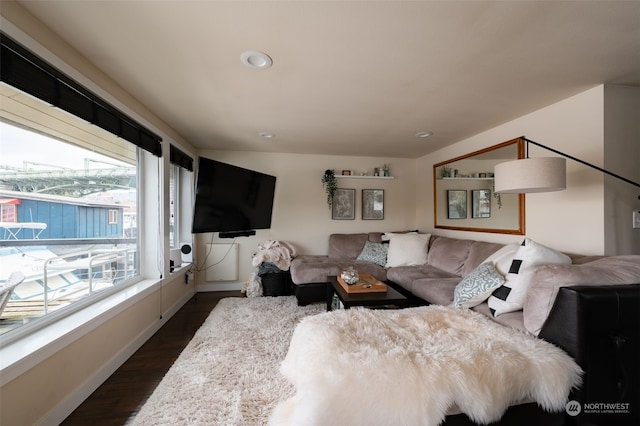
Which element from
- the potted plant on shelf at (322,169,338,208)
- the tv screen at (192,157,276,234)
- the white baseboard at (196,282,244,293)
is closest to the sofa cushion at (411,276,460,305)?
the potted plant on shelf at (322,169,338,208)

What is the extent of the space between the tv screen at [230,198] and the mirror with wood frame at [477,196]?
2.57 meters

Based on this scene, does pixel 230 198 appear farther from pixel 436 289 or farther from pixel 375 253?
pixel 436 289

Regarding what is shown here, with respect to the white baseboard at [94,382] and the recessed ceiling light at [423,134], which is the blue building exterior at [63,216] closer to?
the white baseboard at [94,382]

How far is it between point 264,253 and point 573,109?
3592 mm

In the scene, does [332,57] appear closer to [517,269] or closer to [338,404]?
[338,404]

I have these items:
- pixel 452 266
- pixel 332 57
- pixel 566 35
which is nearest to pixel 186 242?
pixel 332 57

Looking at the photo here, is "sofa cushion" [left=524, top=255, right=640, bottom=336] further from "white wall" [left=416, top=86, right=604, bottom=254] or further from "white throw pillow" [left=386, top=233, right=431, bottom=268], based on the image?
"white throw pillow" [left=386, top=233, right=431, bottom=268]

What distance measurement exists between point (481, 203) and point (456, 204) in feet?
1.36

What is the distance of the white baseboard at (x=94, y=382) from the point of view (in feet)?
4.50

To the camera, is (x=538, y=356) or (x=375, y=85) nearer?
(x=538, y=356)

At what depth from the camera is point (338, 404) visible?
3.22 ft

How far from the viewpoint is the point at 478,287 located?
188 cm

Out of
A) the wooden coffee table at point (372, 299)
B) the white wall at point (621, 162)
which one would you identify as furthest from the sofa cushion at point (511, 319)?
the white wall at point (621, 162)

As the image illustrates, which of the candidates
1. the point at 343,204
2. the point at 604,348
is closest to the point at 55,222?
the point at 604,348
